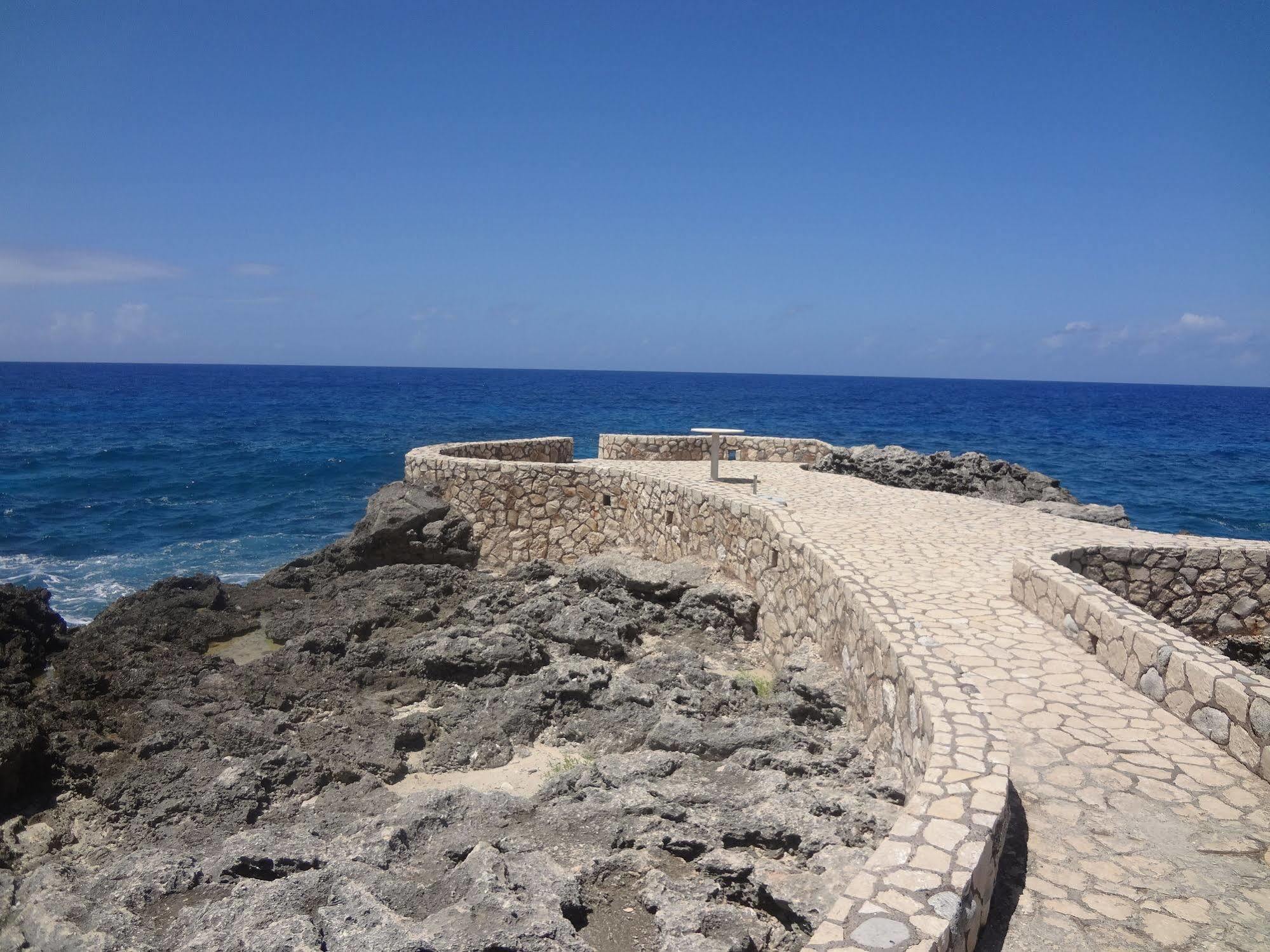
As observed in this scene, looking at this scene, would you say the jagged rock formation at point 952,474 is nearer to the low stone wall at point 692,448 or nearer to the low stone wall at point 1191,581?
the low stone wall at point 692,448

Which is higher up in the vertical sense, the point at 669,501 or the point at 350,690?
the point at 669,501

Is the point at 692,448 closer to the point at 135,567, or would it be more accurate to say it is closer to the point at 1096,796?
the point at 135,567

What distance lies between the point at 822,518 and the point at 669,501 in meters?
2.99

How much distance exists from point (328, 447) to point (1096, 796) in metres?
40.3

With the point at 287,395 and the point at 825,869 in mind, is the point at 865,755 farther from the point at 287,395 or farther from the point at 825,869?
the point at 287,395

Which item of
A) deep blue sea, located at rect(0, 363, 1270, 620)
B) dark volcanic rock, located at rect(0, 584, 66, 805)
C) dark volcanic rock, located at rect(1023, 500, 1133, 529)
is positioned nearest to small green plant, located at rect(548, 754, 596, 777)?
dark volcanic rock, located at rect(0, 584, 66, 805)

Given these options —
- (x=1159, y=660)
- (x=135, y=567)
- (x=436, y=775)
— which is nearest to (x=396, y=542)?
(x=436, y=775)

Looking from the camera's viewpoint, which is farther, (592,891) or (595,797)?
(595,797)

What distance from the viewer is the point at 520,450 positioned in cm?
1719

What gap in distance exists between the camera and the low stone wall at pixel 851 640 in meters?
3.50

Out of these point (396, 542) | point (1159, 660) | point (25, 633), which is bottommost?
point (25, 633)

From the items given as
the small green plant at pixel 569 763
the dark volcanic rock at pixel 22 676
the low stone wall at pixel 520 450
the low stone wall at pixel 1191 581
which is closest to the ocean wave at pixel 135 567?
the dark volcanic rock at pixel 22 676

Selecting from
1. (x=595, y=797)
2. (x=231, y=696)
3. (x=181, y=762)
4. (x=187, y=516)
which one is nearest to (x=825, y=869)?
(x=595, y=797)

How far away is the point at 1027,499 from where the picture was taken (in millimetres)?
15234
